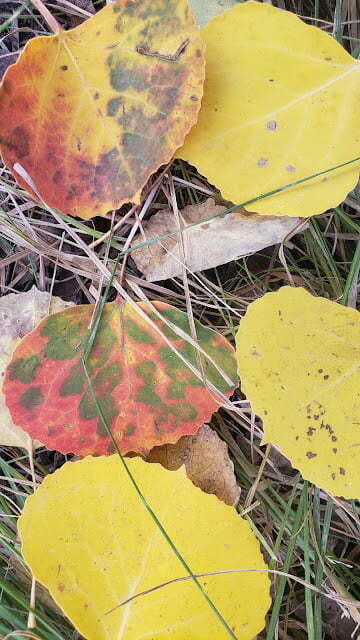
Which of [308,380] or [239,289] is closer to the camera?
[308,380]

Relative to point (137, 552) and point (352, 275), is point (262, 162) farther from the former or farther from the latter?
point (137, 552)

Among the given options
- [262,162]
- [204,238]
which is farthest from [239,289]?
[262,162]

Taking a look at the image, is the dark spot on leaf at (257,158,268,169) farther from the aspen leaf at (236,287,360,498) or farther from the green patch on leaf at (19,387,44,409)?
the green patch on leaf at (19,387,44,409)

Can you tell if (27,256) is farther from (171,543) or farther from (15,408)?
(171,543)

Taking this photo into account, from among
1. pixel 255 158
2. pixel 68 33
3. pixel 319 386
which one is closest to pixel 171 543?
pixel 319 386

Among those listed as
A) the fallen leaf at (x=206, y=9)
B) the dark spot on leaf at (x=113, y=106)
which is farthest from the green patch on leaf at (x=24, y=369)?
the fallen leaf at (x=206, y=9)

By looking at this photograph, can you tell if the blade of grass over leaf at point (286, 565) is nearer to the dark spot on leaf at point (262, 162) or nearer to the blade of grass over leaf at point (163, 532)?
the blade of grass over leaf at point (163, 532)
